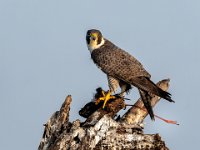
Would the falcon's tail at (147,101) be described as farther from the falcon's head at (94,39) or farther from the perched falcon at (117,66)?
the falcon's head at (94,39)

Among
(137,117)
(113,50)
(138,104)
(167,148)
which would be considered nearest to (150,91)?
(138,104)

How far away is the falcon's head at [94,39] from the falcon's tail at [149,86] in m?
1.61

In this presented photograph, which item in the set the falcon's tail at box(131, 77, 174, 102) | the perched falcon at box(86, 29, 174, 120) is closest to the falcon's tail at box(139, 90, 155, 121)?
the perched falcon at box(86, 29, 174, 120)

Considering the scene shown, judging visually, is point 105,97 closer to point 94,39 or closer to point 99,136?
point 94,39

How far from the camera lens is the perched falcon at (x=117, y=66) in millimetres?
12883

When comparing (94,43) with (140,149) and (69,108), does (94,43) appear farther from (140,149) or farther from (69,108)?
(140,149)

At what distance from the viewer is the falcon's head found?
14.0 meters

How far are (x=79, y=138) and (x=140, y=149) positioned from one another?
922mm

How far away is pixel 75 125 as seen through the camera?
341 inches

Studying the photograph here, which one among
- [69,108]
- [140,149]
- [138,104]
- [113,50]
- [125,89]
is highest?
[113,50]

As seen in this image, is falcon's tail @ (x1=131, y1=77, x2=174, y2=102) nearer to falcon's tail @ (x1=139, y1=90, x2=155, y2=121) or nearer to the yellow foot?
falcon's tail @ (x1=139, y1=90, x2=155, y2=121)

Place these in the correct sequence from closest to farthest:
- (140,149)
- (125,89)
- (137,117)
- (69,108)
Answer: (140,149) → (69,108) → (137,117) → (125,89)

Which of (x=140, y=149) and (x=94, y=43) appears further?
(x=94, y=43)

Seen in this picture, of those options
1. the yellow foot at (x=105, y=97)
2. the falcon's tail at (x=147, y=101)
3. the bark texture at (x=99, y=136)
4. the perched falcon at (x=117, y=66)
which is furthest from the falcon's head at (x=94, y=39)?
the bark texture at (x=99, y=136)
